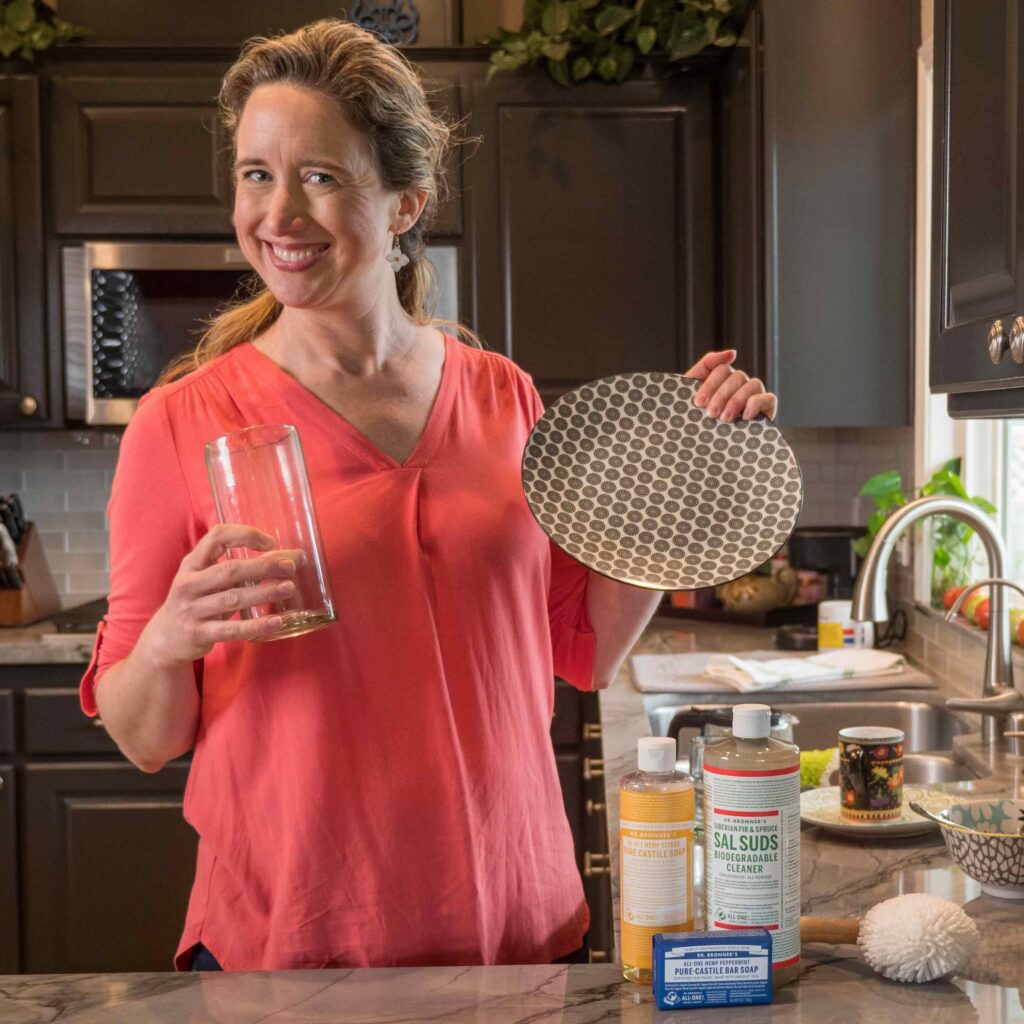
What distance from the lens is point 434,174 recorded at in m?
1.46

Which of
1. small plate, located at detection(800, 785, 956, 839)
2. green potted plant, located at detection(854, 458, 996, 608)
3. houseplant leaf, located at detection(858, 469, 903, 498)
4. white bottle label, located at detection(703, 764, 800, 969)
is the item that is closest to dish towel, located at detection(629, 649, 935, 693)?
green potted plant, located at detection(854, 458, 996, 608)

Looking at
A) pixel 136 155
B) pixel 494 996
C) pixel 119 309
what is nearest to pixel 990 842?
pixel 494 996

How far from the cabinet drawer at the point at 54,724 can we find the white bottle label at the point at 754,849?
6.91ft

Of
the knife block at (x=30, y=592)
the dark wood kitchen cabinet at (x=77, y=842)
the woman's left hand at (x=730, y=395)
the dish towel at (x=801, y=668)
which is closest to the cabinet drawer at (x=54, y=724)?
the dark wood kitchen cabinet at (x=77, y=842)

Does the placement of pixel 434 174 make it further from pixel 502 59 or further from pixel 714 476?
pixel 502 59

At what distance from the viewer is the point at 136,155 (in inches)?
122

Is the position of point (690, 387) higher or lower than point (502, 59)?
lower

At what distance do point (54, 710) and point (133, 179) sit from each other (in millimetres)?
1218

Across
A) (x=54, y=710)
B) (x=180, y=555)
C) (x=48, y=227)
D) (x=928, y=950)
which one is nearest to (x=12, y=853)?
(x=54, y=710)

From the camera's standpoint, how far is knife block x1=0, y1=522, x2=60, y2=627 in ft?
10.2

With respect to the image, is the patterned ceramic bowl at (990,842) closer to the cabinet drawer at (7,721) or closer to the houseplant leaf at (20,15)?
the cabinet drawer at (7,721)

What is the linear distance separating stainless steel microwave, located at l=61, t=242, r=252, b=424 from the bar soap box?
7.90 feet

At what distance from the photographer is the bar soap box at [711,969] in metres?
0.95

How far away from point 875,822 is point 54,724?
1916 mm
